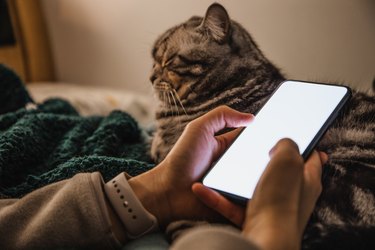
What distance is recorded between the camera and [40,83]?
2221 millimetres

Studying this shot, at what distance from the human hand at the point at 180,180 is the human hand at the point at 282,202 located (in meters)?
0.10

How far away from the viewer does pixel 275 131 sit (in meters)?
0.79

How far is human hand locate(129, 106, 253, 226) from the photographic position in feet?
2.44

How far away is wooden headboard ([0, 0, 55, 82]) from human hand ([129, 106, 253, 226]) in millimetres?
1715

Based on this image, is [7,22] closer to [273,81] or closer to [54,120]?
[54,120]

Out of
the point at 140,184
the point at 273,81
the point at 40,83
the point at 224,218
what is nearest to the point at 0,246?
the point at 140,184

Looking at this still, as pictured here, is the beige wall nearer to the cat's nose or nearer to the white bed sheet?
the white bed sheet

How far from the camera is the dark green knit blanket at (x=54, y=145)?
0.85 metres

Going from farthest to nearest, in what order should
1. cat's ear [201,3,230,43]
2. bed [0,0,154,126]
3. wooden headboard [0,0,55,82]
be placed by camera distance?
wooden headboard [0,0,55,82] < bed [0,0,154,126] < cat's ear [201,3,230,43]

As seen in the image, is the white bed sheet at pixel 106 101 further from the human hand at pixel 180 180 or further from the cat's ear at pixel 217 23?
the human hand at pixel 180 180

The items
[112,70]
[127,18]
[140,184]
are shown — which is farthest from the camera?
[112,70]

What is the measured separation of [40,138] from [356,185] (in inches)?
29.7

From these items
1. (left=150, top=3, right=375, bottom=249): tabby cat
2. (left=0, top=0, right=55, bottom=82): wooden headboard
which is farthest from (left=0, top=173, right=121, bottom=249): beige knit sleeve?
(left=0, top=0, right=55, bottom=82): wooden headboard

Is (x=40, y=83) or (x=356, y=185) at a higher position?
(x=356, y=185)
